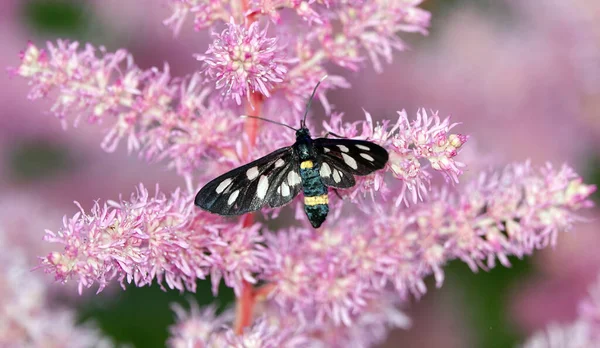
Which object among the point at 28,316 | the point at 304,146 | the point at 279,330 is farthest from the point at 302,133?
the point at 28,316

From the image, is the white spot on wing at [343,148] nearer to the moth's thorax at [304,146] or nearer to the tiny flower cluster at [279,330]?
the moth's thorax at [304,146]

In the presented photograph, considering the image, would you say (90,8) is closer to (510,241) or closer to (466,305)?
(466,305)

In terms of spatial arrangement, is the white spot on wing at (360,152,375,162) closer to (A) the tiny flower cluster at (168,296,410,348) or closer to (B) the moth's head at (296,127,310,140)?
(B) the moth's head at (296,127,310,140)

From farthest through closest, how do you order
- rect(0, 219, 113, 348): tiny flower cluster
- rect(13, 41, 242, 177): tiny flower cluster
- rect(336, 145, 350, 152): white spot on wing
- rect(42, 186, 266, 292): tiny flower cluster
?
rect(0, 219, 113, 348): tiny flower cluster → rect(13, 41, 242, 177): tiny flower cluster → rect(336, 145, 350, 152): white spot on wing → rect(42, 186, 266, 292): tiny flower cluster


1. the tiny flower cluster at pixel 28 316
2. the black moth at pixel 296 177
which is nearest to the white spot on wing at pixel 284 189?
the black moth at pixel 296 177

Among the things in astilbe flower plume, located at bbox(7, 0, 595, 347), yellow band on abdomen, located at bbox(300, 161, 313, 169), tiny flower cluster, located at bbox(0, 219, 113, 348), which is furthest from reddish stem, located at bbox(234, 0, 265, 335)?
tiny flower cluster, located at bbox(0, 219, 113, 348)

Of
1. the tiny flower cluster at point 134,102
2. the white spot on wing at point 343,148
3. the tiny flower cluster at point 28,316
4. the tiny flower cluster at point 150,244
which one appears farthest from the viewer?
the tiny flower cluster at point 28,316

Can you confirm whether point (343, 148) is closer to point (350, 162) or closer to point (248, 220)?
point (350, 162)
